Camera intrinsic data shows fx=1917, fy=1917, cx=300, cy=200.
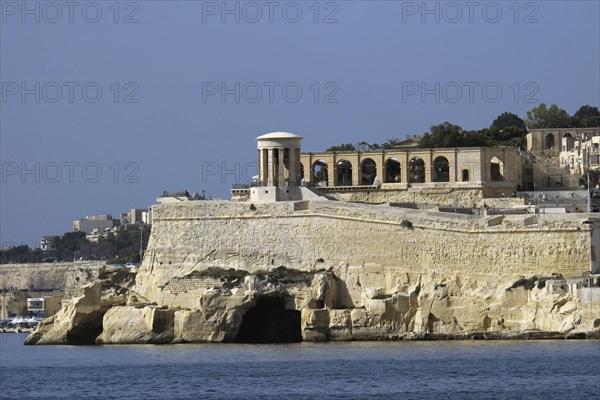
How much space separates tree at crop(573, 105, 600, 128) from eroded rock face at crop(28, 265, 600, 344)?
38118 mm

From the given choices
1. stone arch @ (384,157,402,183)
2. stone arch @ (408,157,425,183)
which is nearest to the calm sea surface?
stone arch @ (408,157,425,183)

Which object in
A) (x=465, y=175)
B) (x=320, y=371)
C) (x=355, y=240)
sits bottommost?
(x=320, y=371)

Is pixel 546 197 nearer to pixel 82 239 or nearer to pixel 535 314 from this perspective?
pixel 535 314

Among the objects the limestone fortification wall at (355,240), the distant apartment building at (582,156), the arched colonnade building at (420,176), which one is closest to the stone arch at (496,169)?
the arched colonnade building at (420,176)

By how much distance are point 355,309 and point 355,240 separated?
298cm

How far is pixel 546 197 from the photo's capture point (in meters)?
65.6

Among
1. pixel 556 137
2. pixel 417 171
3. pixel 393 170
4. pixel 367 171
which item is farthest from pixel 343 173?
pixel 556 137

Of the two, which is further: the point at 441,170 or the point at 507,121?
the point at 507,121

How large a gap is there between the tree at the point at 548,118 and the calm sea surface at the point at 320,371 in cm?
3937

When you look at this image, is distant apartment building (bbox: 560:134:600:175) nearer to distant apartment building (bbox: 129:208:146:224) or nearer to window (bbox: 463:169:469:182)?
window (bbox: 463:169:469:182)

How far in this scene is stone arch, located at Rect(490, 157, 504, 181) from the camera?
67875 mm

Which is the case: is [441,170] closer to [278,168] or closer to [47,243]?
[278,168]

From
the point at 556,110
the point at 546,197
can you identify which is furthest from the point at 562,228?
the point at 556,110

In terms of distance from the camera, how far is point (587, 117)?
9662cm
